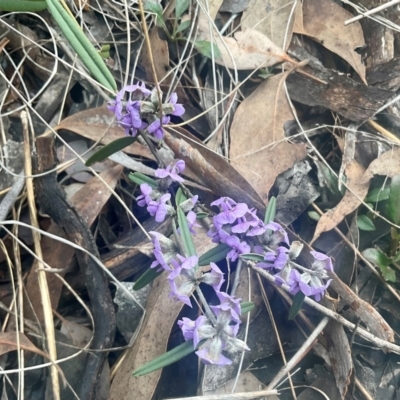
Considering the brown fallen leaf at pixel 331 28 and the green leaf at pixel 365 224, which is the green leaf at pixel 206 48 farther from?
the green leaf at pixel 365 224

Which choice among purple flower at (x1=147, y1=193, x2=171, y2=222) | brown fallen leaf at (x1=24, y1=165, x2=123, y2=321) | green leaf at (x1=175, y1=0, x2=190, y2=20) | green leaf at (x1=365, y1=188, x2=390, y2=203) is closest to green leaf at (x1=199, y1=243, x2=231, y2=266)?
purple flower at (x1=147, y1=193, x2=171, y2=222)

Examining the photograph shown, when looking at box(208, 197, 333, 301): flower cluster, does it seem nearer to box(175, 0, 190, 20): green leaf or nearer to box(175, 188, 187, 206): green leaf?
box(175, 188, 187, 206): green leaf

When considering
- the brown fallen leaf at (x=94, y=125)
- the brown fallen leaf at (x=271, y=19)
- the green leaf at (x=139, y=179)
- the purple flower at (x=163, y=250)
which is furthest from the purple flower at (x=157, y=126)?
the brown fallen leaf at (x=271, y=19)

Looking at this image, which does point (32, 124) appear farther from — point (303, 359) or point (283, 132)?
point (303, 359)

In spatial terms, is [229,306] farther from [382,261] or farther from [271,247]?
[382,261]

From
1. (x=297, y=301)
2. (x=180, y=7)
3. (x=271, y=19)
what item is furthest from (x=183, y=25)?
(x=297, y=301)

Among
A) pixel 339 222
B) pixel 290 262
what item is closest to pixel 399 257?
pixel 339 222
